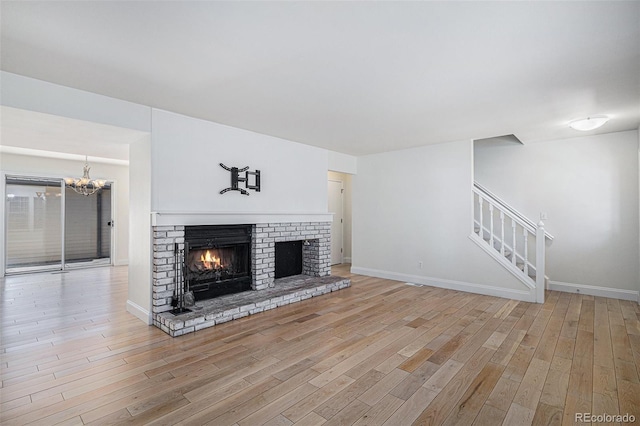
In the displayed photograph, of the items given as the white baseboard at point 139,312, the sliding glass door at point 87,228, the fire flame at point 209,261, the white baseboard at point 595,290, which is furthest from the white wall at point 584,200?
the sliding glass door at point 87,228

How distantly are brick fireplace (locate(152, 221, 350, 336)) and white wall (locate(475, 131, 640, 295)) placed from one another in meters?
3.66

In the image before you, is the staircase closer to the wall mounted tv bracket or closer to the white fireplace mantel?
the white fireplace mantel

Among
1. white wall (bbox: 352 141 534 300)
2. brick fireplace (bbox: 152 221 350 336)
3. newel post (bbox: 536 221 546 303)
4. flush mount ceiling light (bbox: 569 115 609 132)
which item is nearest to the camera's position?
brick fireplace (bbox: 152 221 350 336)

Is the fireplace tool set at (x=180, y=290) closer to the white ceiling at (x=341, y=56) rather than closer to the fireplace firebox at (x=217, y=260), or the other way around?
the fireplace firebox at (x=217, y=260)

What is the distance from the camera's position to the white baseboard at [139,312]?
366 centimetres

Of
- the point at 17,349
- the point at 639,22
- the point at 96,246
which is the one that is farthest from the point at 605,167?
the point at 96,246

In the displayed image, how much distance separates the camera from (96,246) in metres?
7.76

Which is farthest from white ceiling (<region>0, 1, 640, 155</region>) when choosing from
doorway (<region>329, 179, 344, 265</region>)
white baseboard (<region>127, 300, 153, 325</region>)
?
doorway (<region>329, 179, 344, 265</region>)

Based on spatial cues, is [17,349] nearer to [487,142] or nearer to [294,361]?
[294,361]

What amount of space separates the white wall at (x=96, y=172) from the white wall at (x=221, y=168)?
506 cm

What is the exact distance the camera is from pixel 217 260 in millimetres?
4602

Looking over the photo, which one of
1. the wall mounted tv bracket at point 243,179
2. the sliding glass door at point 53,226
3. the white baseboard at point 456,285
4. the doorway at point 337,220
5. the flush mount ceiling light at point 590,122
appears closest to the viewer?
the flush mount ceiling light at point 590,122

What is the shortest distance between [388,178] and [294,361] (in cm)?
436

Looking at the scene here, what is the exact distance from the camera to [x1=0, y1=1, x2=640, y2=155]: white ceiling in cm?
191
